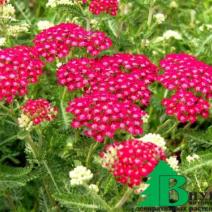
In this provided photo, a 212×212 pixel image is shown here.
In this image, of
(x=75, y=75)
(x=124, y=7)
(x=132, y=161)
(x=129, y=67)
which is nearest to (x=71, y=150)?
(x=75, y=75)

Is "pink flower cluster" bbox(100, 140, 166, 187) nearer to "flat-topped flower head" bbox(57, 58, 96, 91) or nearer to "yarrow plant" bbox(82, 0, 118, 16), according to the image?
"flat-topped flower head" bbox(57, 58, 96, 91)

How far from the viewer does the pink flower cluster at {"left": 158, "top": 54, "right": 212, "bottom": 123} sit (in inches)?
151

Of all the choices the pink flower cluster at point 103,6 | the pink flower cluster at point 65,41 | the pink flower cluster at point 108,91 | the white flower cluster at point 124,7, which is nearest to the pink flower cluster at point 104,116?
the pink flower cluster at point 108,91

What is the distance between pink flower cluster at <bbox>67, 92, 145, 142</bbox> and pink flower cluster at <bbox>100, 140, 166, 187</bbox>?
261 millimetres

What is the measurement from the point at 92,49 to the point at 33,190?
1506 mm

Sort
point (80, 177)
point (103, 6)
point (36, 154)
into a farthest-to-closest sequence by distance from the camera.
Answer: point (103, 6)
point (36, 154)
point (80, 177)

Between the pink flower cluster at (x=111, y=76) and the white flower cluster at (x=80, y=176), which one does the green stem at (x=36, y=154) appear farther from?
the white flower cluster at (x=80, y=176)

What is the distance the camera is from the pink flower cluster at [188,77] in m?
4.00

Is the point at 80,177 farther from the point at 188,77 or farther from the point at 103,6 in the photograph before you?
the point at 103,6

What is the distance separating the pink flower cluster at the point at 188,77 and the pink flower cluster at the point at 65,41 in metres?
0.58

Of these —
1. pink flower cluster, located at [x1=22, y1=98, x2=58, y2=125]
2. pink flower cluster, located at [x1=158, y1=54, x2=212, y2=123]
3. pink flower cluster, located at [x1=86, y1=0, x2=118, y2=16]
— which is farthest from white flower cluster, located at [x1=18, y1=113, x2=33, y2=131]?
pink flower cluster, located at [x1=86, y1=0, x2=118, y2=16]

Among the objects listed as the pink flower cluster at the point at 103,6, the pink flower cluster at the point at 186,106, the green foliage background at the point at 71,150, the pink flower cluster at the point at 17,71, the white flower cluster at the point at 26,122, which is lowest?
the green foliage background at the point at 71,150

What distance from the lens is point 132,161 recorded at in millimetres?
3148

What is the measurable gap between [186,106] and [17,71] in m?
1.23
